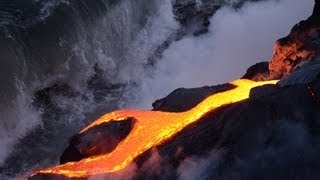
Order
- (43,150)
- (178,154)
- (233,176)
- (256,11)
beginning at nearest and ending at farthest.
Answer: (233,176)
(178,154)
(43,150)
(256,11)

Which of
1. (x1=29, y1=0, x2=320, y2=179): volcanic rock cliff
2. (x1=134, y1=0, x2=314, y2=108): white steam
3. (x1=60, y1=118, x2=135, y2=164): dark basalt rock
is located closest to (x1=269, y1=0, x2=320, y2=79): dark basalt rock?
(x1=29, y1=0, x2=320, y2=179): volcanic rock cliff

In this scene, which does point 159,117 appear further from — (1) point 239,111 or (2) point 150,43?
(2) point 150,43

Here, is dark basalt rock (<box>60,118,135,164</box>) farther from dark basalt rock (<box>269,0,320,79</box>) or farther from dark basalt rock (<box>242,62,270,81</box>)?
dark basalt rock (<box>242,62,270,81</box>)

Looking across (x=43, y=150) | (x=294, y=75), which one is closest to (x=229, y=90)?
(x=294, y=75)

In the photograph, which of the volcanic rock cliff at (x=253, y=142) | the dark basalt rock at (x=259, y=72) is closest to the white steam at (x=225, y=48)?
the dark basalt rock at (x=259, y=72)

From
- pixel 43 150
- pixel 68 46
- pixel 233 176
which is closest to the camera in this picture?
pixel 233 176

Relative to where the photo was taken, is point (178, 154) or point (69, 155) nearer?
point (178, 154)
